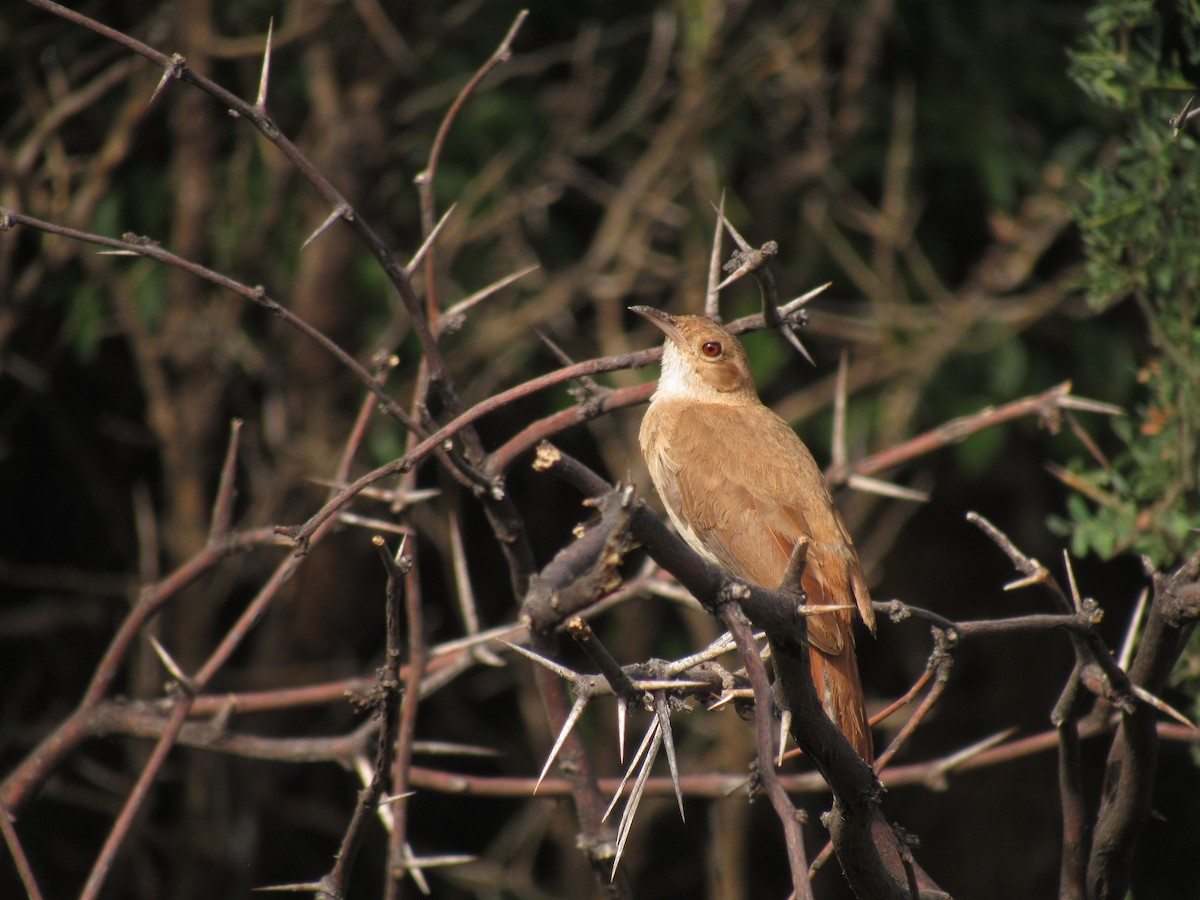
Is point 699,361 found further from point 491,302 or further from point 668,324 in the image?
point 491,302

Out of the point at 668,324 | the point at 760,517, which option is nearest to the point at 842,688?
the point at 760,517

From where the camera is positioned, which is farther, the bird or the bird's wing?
the bird's wing

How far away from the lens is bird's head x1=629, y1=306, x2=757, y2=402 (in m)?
4.47

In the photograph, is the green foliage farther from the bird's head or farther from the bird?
the bird's head

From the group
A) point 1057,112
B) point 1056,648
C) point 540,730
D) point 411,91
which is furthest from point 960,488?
point 411,91

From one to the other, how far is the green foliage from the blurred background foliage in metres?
1.79

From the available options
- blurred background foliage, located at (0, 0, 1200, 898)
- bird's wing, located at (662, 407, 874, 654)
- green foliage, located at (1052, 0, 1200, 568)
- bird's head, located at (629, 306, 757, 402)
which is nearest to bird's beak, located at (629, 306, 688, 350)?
bird's head, located at (629, 306, 757, 402)

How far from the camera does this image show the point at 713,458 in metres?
3.80

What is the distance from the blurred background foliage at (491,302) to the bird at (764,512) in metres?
1.68

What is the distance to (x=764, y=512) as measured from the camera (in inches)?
142

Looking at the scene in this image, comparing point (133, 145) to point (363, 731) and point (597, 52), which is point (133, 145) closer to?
point (597, 52)

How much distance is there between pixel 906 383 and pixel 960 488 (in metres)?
1.46

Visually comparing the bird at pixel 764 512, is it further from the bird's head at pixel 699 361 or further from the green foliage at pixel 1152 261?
the green foliage at pixel 1152 261

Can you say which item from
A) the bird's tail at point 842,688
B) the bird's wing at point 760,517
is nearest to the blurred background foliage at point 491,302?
the bird's wing at point 760,517
